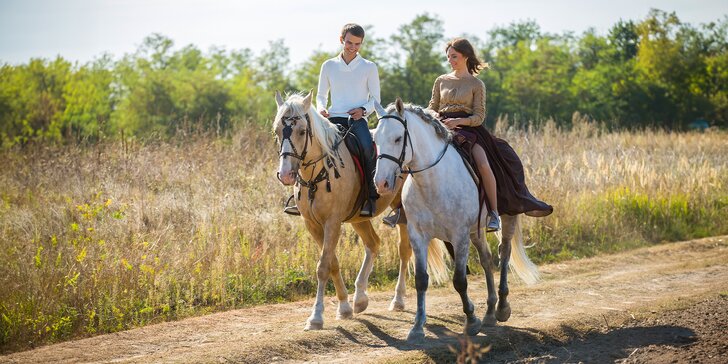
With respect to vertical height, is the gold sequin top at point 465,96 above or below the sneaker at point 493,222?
above

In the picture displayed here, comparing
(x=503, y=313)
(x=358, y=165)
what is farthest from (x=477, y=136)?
Answer: (x=503, y=313)

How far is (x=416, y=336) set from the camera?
7.80 metres

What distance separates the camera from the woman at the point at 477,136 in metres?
8.24

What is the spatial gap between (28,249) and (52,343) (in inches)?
60.3

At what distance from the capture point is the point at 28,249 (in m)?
9.31

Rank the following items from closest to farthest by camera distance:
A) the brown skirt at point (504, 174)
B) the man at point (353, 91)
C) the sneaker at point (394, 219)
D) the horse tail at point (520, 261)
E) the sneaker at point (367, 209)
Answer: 1. the brown skirt at point (504, 174)
2. the sneaker at point (394, 219)
3. the sneaker at point (367, 209)
4. the man at point (353, 91)
5. the horse tail at point (520, 261)

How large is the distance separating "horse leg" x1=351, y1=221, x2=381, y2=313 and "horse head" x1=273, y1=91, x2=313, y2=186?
1777 mm

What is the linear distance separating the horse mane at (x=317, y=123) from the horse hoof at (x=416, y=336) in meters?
2.08

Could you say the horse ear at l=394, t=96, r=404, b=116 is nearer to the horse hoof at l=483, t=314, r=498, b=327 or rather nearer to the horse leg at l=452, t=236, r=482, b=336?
the horse leg at l=452, t=236, r=482, b=336

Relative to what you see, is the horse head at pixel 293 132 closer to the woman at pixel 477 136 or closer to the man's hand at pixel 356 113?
the man's hand at pixel 356 113

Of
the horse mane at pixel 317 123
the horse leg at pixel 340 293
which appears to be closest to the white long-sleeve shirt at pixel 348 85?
Answer: the horse mane at pixel 317 123

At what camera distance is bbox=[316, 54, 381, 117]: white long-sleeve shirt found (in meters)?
9.11

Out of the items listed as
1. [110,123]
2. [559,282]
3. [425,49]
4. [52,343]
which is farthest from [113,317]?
[425,49]

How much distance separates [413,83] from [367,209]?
22.8 meters
